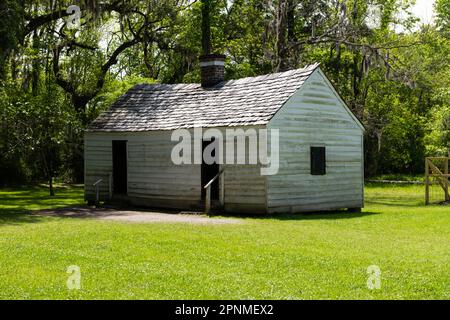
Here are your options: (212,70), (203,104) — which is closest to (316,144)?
(203,104)

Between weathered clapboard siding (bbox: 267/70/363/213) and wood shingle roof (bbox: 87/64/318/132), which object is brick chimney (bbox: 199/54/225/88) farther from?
weathered clapboard siding (bbox: 267/70/363/213)

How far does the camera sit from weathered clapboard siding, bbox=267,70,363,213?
65.7 ft

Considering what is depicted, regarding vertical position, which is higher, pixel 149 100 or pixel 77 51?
pixel 77 51

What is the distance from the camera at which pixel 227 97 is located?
22594 millimetres

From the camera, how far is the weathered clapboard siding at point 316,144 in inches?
789

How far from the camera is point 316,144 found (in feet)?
69.3

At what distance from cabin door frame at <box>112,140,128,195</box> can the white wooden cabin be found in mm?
37

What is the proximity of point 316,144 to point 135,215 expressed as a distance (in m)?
6.04

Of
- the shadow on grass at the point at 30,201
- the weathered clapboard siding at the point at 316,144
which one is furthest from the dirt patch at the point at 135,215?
the weathered clapboard siding at the point at 316,144

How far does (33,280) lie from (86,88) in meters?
32.3

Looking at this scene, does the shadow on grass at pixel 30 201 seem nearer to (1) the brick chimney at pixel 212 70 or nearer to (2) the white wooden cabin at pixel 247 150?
(2) the white wooden cabin at pixel 247 150

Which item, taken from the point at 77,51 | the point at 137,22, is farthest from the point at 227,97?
the point at 77,51
